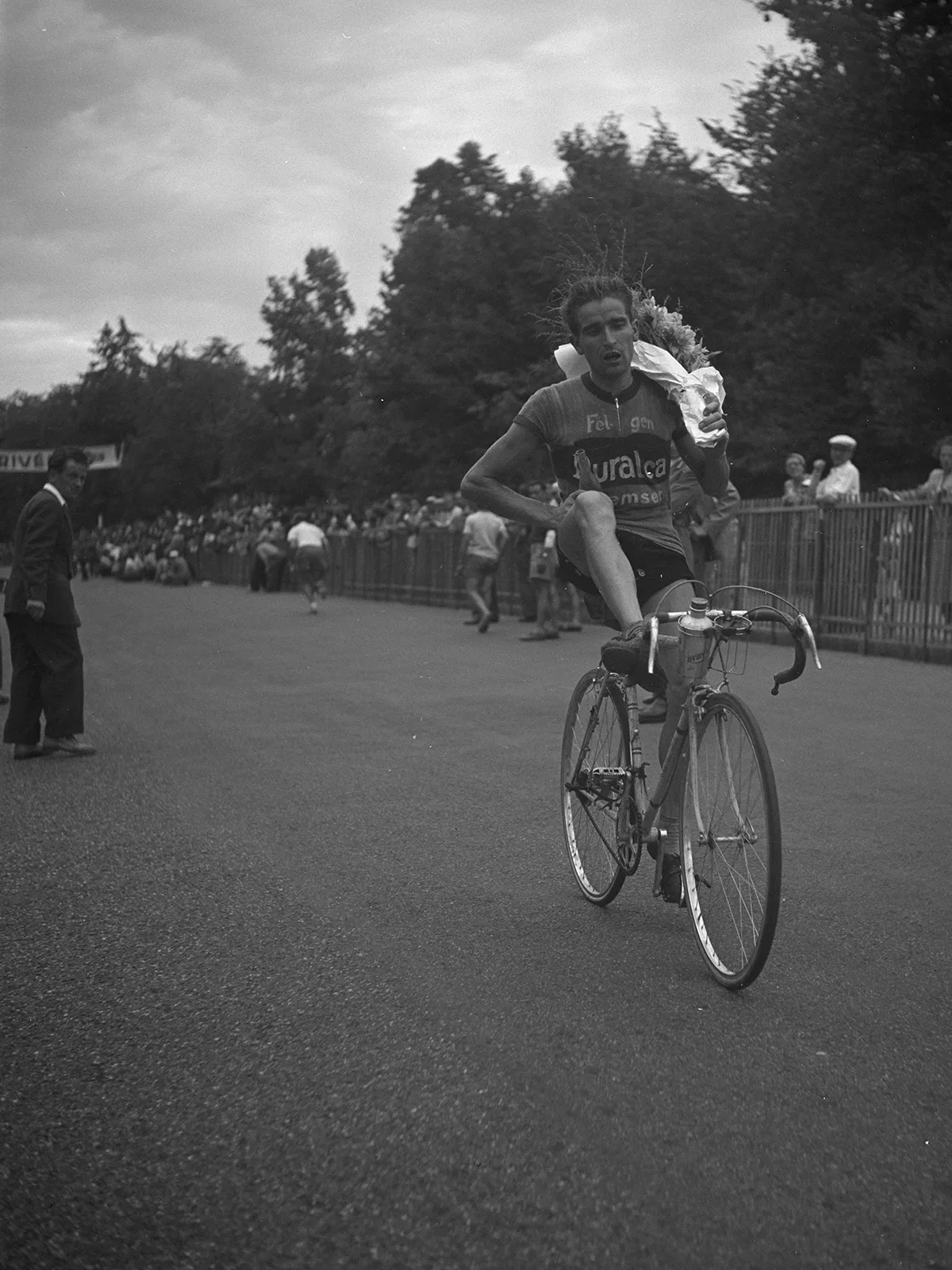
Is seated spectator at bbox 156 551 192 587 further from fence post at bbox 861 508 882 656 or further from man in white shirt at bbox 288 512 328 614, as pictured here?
fence post at bbox 861 508 882 656

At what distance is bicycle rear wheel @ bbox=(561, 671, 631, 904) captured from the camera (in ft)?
18.0

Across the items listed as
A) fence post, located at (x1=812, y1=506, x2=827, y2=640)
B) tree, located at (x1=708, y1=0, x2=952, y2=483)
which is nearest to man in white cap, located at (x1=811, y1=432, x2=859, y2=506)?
fence post, located at (x1=812, y1=506, x2=827, y2=640)

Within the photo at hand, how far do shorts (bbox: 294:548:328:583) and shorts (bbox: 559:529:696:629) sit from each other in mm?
26450

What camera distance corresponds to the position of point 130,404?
100438mm

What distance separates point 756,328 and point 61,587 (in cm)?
3112

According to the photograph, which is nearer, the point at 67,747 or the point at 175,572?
the point at 67,747

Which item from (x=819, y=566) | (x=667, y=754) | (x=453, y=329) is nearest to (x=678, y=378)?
(x=667, y=754)

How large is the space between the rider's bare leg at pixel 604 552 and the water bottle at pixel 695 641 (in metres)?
0.25

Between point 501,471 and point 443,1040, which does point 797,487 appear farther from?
point 443,1040

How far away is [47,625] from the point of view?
34.8 feet

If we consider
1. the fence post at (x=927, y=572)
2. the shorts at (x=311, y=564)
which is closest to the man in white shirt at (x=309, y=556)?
the shorts at (x=311, y=564)

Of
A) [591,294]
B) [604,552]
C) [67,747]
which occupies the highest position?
[591,294]

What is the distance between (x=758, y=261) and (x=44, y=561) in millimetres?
32817

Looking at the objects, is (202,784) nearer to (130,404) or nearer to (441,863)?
(441,863)
